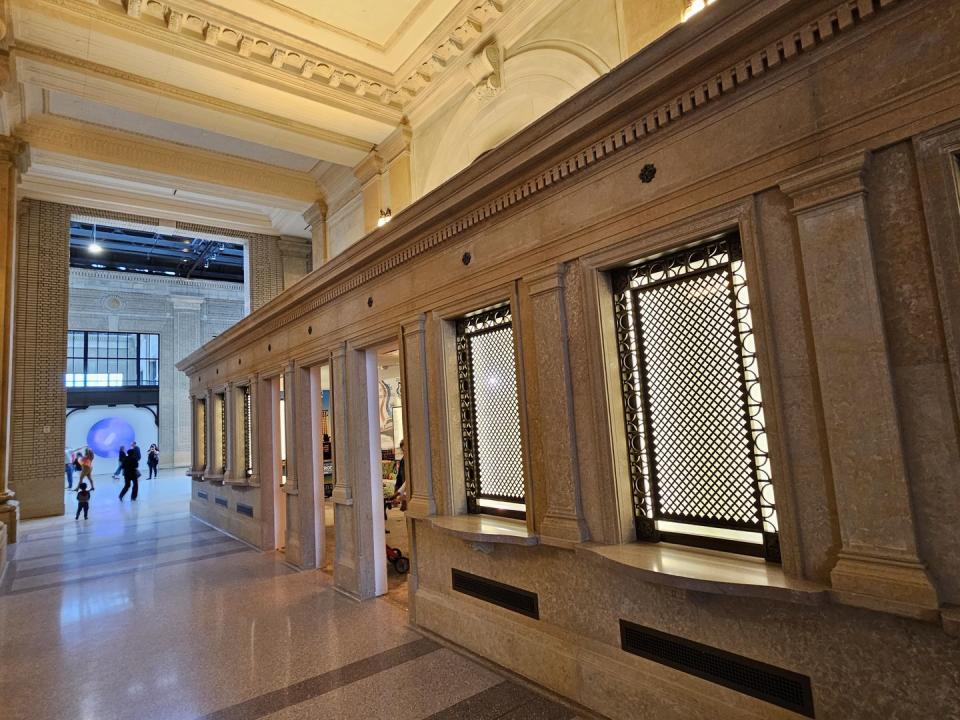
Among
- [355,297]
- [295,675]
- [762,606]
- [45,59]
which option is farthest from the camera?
[45,59]

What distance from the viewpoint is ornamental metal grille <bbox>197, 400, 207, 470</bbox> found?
12.4 metres

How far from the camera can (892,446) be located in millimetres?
2180

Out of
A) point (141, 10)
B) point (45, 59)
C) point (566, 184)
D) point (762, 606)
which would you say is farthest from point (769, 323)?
point (45, 59)

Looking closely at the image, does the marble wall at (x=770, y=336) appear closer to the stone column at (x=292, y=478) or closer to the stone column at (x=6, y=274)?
the stone column at (x=292, y=478)

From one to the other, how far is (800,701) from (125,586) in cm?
736

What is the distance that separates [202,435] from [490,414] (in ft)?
34.3

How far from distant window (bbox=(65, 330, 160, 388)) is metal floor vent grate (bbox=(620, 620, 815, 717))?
28736mm

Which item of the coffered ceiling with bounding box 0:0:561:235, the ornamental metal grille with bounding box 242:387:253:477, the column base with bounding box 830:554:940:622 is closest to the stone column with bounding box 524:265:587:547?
the column base with bounding box 830:554:940:622

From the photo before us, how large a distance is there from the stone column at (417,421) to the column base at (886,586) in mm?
3156

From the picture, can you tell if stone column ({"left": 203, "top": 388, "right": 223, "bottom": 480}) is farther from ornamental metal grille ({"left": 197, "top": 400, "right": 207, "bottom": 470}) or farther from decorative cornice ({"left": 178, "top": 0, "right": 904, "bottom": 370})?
decorative cornice ({"left": 178, "top": 0, "right": 904, "bottom": 370})

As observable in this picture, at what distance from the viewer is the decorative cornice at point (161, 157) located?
9.37 metres

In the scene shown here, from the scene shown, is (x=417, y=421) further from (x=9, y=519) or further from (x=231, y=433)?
(x=9, y=519)

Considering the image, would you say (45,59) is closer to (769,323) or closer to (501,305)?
(501,305)

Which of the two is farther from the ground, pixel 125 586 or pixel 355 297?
pixel 355 297
